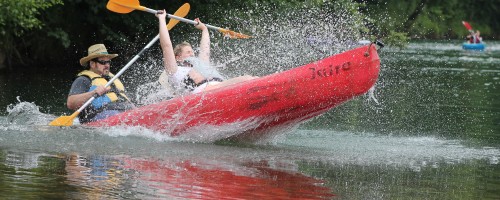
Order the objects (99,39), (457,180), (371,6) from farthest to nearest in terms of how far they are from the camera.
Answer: (371,6)
(99,39)
(457,180)

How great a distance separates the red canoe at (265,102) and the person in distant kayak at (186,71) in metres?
0.35

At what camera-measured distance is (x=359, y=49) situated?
10.4 m

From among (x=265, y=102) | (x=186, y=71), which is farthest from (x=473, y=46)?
(x=265, y=102)

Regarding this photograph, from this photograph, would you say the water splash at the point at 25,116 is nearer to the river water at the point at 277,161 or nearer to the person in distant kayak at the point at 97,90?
the river water at the point at 277,161

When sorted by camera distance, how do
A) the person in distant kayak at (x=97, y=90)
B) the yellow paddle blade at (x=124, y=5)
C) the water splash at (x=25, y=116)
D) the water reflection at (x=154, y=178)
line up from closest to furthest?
the water reflection at (x=154, y=178)
the person in distant kayak at (x=97, y=90)
the water splash at (x=25, y=116)
the yellow paddle blade at (x=124, y=5)

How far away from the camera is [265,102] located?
10.5 meters

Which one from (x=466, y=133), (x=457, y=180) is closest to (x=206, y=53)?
(x=466, y=133)

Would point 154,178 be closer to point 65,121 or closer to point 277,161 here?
point 277,161

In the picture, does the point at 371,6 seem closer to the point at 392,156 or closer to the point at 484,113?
the point at 484,113

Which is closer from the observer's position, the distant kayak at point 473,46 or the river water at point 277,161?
the river water at point 277,161

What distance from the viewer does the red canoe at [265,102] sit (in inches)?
408

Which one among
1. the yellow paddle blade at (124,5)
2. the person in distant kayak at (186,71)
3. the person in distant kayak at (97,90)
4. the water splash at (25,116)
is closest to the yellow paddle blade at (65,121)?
the person in distant kayak at (97,90)

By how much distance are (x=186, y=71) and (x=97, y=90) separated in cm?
94

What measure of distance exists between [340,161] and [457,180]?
4.08 ft
